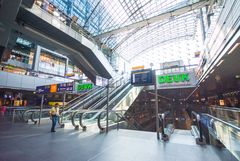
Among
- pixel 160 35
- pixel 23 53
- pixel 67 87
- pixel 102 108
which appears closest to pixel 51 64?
pixel 23 53

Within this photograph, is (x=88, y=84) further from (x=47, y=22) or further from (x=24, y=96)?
(x=24, y=96)

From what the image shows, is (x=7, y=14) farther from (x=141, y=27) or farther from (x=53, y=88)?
(x=141, y=27)

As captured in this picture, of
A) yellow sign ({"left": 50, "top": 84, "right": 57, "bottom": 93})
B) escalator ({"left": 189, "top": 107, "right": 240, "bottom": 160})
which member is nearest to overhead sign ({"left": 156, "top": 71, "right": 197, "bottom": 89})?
escalator ({"left": 189, "top": 107, "right": 240, "bottom": 160})

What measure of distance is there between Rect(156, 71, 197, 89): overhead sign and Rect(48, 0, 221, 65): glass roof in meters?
6.67

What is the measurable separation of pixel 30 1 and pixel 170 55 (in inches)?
1723

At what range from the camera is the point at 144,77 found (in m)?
5.88

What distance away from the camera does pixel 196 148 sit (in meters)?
3.95

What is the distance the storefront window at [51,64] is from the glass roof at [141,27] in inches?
482

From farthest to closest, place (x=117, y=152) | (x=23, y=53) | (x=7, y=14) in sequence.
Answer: (x=23, y=53), (x=7, y=14), (x=117, y=152)

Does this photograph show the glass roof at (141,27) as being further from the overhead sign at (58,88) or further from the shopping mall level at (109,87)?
the overhead sign at (58,88)

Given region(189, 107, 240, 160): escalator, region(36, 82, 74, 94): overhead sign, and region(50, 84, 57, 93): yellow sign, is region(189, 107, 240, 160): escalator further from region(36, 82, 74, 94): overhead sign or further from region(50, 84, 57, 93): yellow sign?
region(50, 84, 57, 93): yellow sign

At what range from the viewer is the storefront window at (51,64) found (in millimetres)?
30059

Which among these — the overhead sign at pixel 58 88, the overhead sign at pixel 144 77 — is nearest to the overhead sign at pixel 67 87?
the overhead sign at pixel 58 88

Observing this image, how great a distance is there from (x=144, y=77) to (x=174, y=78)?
9457mm
